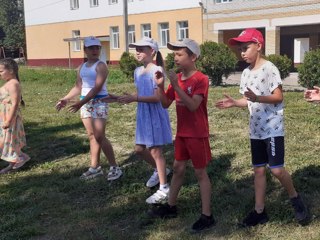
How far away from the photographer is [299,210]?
12.6ft

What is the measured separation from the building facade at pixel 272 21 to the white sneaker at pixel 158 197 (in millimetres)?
22866

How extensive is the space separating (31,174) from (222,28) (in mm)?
25306

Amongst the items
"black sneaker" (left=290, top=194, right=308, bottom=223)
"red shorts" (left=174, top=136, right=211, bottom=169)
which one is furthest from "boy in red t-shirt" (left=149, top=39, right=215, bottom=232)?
"black sneaker" (left=290, top=194, right=308, bottom=223)

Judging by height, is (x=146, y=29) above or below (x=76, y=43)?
above

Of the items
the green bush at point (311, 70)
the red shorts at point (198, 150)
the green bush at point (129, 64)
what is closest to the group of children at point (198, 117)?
the red shorts at point (198, 150)

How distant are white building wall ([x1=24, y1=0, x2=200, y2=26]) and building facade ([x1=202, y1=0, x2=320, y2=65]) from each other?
1.89m

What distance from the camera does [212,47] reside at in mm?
15945

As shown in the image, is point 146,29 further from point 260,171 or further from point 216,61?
point 260,171

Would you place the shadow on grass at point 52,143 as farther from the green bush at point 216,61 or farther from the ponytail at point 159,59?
the green bush at point 216,61

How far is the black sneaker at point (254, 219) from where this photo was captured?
3848mm

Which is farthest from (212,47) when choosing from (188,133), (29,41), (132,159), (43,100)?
(29,41)

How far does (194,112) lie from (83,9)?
37896 millimetres

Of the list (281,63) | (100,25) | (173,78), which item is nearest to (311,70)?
(281,63)

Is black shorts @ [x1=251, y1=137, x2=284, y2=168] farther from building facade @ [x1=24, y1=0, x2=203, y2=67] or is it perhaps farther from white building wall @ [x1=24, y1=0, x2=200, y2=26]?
white building wall @ [x1=24, y1=0, x2=200, y2=26]
